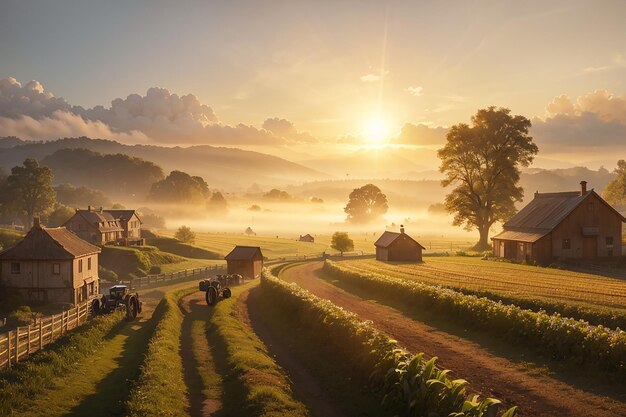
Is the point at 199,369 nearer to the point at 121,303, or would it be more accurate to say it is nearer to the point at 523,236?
the point at 121,303

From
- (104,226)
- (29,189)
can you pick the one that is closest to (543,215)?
(104,226)

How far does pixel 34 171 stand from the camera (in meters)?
123

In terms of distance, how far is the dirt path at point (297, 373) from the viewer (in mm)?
20000

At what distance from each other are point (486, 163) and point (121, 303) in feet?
201

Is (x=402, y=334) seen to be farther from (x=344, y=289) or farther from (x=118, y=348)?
(x=344, y=289)

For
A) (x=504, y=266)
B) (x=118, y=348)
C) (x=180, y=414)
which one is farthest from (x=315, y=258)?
(x=180, y=414)

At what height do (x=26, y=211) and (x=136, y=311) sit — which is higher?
(x=26, y=211)

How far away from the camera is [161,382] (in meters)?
22.7

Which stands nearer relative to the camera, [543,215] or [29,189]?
[543,215]

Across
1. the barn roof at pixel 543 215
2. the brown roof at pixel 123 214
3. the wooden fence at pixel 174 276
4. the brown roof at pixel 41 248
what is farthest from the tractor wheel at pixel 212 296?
the brown roof at pixel 123 214

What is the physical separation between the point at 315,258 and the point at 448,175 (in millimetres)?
32529

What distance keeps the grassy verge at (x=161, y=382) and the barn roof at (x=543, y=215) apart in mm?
51153

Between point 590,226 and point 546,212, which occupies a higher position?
point 546,212

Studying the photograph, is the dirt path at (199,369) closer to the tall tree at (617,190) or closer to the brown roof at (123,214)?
the brown roof at (123,214)
